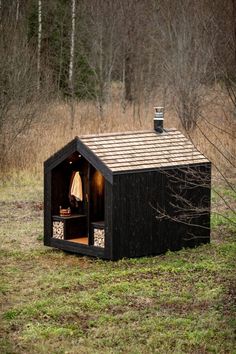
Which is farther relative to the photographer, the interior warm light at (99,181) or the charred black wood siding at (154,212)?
the interior warm light at (99,181)

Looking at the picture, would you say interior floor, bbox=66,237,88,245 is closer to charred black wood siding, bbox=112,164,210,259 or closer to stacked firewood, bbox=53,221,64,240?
stacked firewood, bbox=53,221,64,240

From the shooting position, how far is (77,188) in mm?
15344

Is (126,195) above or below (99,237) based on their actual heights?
above

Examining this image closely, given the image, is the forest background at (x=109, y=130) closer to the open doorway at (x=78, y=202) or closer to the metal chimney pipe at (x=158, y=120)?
the open doorway at (x=78, y=202)

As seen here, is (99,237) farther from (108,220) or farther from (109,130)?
(109,130)

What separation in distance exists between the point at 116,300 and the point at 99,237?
8.39ft

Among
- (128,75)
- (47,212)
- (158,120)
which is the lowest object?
(47,212)

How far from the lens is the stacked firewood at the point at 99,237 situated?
1449cm

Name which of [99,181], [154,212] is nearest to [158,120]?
[99,181]

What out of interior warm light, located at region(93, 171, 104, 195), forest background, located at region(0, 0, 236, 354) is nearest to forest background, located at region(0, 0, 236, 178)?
forest background, located at region(0, 0, 236, 354)

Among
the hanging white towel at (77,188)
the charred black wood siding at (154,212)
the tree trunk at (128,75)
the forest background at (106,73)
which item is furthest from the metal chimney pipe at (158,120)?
the tree trunk at (128,75)

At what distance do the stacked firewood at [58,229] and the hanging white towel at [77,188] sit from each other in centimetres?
52

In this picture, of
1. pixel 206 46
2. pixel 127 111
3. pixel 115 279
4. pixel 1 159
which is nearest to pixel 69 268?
pixel 115 279

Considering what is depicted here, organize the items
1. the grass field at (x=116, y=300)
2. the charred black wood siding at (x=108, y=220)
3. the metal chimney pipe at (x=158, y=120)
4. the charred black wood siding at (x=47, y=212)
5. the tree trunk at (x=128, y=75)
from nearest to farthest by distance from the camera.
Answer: the grass field at (x=116, y=300) → the charred black wood siding at (x=108, y=220) → the charred black wood siding at (x=47, y=212) → the metal chimney pipe at (x=158, y=120) → the tree trunk at (x=128, y=75)
